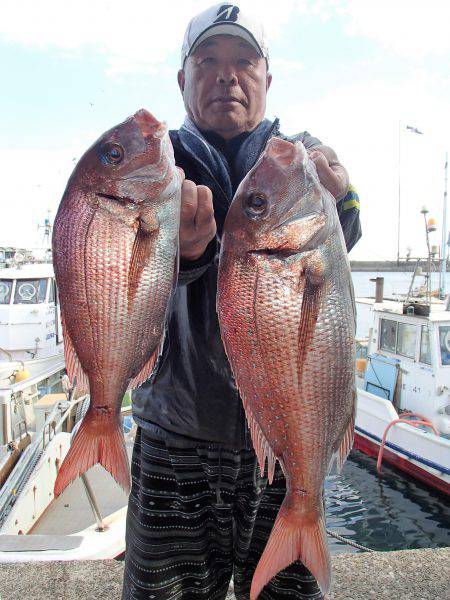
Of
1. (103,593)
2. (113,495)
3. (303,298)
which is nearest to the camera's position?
(303,298)

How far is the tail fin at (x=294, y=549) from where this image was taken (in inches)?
64.8

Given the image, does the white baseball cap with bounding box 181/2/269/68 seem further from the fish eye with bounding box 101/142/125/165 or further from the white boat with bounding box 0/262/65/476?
the white boat with bounding box 0/262/65/476

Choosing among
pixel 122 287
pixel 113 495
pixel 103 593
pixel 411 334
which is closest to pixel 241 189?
pixel 122 287

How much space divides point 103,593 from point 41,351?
1266cm

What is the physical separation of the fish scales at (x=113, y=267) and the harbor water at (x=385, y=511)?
375 inches

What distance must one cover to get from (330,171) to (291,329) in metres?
0.61

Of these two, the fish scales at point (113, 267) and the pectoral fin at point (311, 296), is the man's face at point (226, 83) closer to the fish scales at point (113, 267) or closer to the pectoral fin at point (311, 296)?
the fish scales at point (113, 267)

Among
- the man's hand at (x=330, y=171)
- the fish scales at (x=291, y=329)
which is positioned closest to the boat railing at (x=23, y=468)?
the fish scales at (x=291, y=329)

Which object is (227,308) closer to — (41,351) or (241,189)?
(241,189)

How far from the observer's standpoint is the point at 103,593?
3.08 metres

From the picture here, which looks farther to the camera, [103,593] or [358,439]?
[358,439]

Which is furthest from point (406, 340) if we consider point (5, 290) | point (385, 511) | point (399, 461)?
point (5, 290)

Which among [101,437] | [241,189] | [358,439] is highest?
[241,189]

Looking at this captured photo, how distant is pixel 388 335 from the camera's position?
1323 cm
